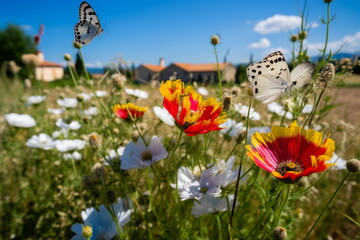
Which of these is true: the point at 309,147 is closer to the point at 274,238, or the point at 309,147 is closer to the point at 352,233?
the point at 274,238

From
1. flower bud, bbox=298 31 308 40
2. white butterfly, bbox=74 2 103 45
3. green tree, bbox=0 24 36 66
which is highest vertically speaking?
white butterfly, bbox=74 2 103 45

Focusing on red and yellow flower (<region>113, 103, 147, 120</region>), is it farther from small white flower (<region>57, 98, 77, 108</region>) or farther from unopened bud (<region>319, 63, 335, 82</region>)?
small white flower (<region>57, 98, 77, 108</region>)

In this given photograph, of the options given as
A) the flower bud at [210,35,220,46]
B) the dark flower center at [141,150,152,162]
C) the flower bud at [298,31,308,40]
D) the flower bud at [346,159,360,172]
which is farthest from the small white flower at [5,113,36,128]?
the flower bud at [346,159,360,172]

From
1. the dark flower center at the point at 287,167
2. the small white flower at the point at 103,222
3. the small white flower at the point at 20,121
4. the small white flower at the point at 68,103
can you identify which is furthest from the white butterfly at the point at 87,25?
the small white flower at the point at 20,121

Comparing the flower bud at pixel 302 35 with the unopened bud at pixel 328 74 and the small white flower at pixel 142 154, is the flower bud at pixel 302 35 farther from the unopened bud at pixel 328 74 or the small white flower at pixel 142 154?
the small white flower at pixel 142 154

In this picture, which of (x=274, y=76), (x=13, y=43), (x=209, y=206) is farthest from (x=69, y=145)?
(x=13, y=43)
